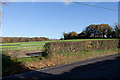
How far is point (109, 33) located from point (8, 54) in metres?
56.0

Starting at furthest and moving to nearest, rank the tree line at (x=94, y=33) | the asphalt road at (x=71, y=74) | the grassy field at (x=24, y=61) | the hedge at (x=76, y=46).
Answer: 1. the tree line at (x=94, y=33)
2. the hedge at (x=76, y=46)
3. the grassy field at (x=24, y=61)
4. the asphalt road at (x=71, y=74)

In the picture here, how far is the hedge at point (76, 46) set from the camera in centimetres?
1116

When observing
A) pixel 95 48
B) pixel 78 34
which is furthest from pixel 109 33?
pixel 95 48

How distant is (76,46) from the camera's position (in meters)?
14.5

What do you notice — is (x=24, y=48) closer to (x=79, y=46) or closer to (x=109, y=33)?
(x=79, y=46)

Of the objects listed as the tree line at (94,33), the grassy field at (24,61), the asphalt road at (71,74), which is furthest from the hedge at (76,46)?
the tree line at (94,33)

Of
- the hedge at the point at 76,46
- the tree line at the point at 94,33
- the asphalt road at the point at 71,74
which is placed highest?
the tree line at the point at 94,33

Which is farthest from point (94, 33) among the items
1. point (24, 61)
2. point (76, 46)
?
point (24, 61)

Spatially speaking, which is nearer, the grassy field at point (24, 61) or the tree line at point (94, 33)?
the grassy field at point (24, 61)

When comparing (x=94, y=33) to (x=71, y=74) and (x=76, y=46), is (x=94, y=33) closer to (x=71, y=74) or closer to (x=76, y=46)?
(x=76, y=46)

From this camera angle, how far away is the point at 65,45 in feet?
42.8

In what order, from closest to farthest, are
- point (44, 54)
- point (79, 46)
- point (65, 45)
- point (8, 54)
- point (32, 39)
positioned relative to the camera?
1. point (8, 54)
2. point (44, 54)
3. point (65, 45)
4. point (79, 46)
5. point (32, 39)

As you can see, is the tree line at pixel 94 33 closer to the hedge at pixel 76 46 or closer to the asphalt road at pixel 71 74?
the hedge at pixel 76 46

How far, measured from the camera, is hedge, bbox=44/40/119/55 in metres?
11.2
